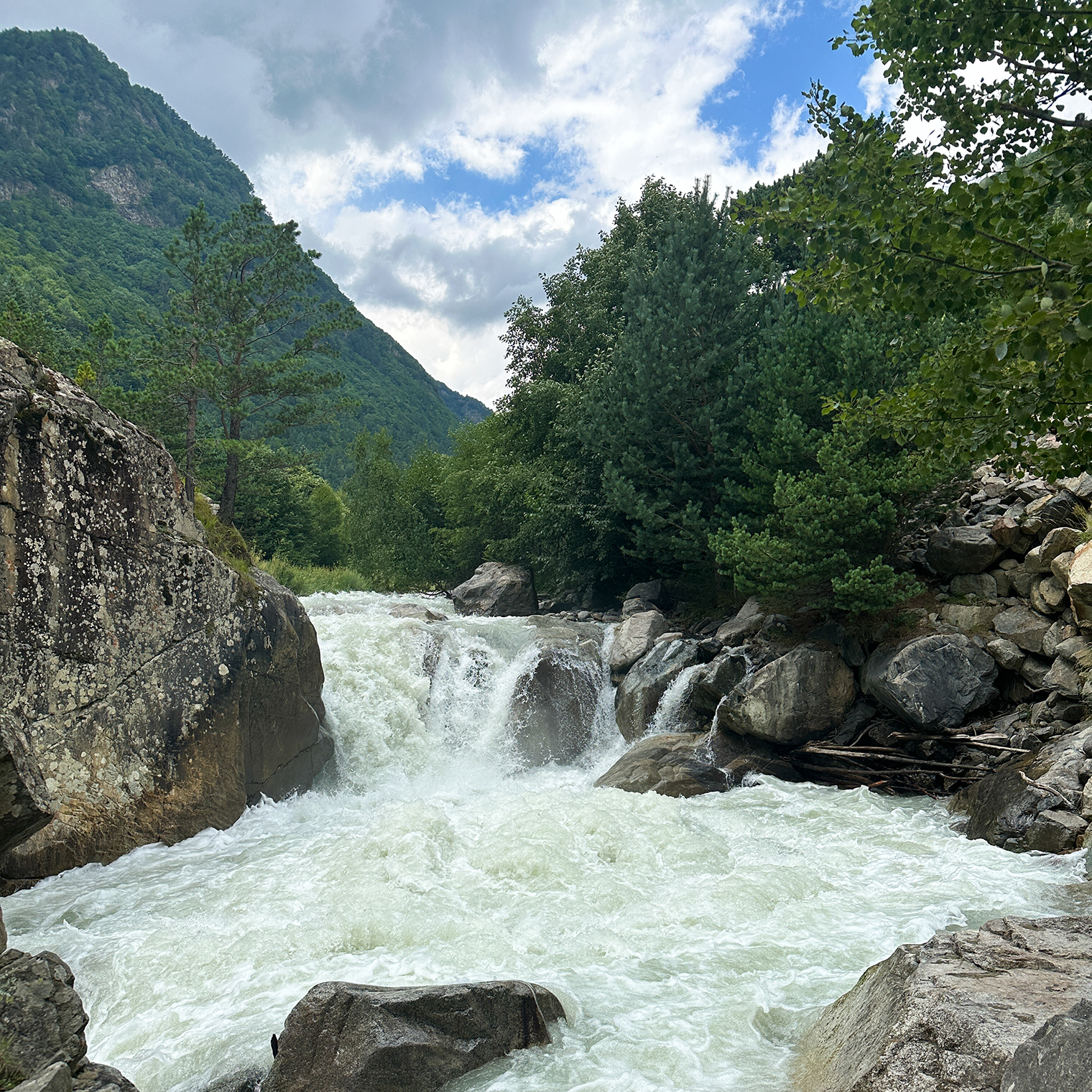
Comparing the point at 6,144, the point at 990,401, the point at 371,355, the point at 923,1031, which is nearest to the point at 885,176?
the point at 990,401

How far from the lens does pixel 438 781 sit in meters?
13.0

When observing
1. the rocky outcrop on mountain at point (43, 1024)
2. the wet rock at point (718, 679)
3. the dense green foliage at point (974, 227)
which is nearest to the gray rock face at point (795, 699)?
the wet rock at point (718, 679)

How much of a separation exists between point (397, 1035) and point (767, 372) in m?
13.8

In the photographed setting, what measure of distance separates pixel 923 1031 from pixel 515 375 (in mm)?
27454

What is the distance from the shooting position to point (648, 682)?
14258mm

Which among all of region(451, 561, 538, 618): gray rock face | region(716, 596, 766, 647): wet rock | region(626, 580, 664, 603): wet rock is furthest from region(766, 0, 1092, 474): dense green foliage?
region(451, 561, 538, 618): gray rock face

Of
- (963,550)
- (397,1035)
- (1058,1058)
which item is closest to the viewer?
(1058,1058)

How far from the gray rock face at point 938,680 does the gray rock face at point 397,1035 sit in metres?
8.19

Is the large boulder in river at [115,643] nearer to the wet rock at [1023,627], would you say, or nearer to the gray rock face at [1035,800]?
the gray rock face at [1035,800]

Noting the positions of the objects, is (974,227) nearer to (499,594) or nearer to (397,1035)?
(397,1035)

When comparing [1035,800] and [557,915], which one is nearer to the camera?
[557,915]

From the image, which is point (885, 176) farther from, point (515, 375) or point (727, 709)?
point (515, 375)

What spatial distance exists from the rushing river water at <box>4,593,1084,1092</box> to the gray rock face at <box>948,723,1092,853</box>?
0.28 meters

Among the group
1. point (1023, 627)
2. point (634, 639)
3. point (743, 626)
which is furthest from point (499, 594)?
point (1023, 627)
